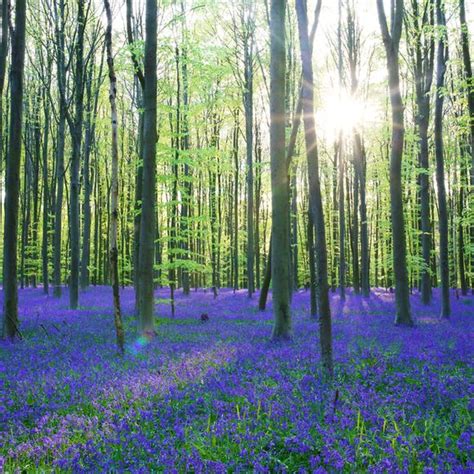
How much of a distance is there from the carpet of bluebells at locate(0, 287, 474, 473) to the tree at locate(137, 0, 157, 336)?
6.19 feet

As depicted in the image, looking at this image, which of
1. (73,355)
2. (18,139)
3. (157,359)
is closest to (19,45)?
(18,139)

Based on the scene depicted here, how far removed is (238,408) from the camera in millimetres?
5199

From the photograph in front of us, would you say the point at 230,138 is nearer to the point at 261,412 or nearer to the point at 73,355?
the point at 73,355

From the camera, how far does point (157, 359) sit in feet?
27.3

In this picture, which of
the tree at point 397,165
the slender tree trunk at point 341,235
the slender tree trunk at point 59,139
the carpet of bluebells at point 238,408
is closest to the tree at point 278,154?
the carpet of bluebells at point 238,408

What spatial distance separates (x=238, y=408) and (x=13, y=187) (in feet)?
30.1

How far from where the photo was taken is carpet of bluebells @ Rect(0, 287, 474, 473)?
13.3 feet

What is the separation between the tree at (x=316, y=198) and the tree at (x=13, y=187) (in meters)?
7.72

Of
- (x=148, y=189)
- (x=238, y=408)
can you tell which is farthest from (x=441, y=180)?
(x=238, y=408)

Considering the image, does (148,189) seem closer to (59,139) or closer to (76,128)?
(76,128)

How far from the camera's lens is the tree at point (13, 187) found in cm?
1121

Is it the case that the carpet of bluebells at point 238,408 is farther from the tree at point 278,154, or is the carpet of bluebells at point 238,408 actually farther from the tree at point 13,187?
the tree at point 278,154

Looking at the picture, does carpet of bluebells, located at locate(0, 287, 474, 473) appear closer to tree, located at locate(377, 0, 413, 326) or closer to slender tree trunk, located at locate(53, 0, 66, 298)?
tree, located at locate(377, 0, 413, 326)

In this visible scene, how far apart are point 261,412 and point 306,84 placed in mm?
5141
